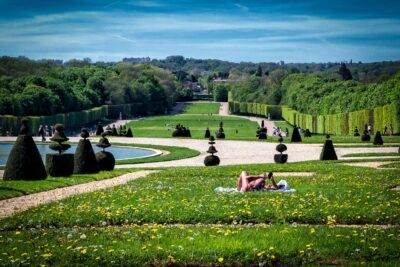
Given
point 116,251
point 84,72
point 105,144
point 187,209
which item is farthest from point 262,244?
point 84,72

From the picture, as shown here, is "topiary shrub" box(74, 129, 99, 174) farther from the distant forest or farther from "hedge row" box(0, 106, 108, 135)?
"hedge row" box(0, 106, 108, 135)

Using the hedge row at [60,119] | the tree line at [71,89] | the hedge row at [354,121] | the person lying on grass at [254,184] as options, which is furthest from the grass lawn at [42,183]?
the tree line at [71,89]

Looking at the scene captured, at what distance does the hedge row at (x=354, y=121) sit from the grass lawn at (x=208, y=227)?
39.1 metres

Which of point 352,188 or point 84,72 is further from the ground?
point 84,72

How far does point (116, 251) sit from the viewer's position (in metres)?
10.4

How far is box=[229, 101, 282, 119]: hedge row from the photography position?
128875 mm

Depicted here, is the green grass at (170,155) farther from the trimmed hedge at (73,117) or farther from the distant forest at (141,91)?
the trimmed hedge at (73,117)

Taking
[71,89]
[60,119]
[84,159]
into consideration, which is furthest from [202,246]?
[71,89]

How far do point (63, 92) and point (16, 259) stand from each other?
93.0 meters

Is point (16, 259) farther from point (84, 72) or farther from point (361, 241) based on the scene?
point (84, 72)

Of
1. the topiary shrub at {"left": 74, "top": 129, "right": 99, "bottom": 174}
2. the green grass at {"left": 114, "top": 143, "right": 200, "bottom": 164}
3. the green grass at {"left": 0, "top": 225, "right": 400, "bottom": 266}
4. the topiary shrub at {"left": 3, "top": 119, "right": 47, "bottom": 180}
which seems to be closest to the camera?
the green grass at {"left": 0, "top": 225, "right": 400, "bottom": 266}

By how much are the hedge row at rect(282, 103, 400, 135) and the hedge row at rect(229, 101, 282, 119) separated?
129ft

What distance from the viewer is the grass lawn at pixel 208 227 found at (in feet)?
33.4

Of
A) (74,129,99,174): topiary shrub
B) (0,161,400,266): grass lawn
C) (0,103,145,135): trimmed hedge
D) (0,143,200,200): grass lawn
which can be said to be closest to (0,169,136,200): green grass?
(0,143,200,200): grass lawn
